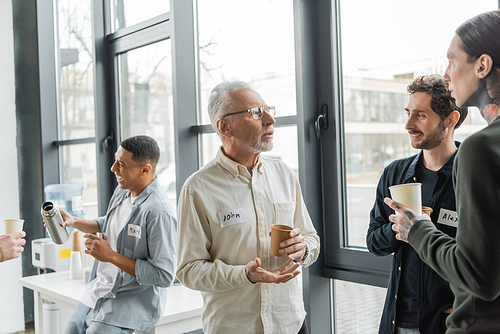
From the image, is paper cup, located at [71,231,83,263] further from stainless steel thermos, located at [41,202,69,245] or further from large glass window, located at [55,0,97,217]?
large glass window, located at [55,0,97,217]

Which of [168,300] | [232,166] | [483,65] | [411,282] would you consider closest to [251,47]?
[232,166]

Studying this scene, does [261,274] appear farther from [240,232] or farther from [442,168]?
[442,168]

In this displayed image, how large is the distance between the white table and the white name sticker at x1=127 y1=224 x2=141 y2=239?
0.45 m

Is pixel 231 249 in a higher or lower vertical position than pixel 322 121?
lower

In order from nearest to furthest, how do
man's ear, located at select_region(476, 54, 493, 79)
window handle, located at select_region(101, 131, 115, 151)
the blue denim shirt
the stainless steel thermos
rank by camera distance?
man's ear, located at select_region(476, 54, 493, 79) < the blue denim shirt < the stainless steel thermos < window handle, located at select_region(101, 131, 115, 151)

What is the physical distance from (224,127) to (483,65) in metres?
1.06

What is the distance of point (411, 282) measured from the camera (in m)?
1.61

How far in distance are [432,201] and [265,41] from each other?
1665mm

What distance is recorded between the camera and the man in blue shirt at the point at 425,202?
1532 mm

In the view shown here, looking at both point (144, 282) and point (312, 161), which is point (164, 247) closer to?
point (144, 282)

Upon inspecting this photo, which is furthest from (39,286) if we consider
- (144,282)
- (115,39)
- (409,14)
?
(409,14)

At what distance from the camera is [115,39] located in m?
3.98

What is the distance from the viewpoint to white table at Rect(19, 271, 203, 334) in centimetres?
241

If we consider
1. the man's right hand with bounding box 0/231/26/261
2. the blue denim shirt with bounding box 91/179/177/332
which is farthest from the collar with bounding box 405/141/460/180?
the man's right hand with bounding box 0/231/26/261
